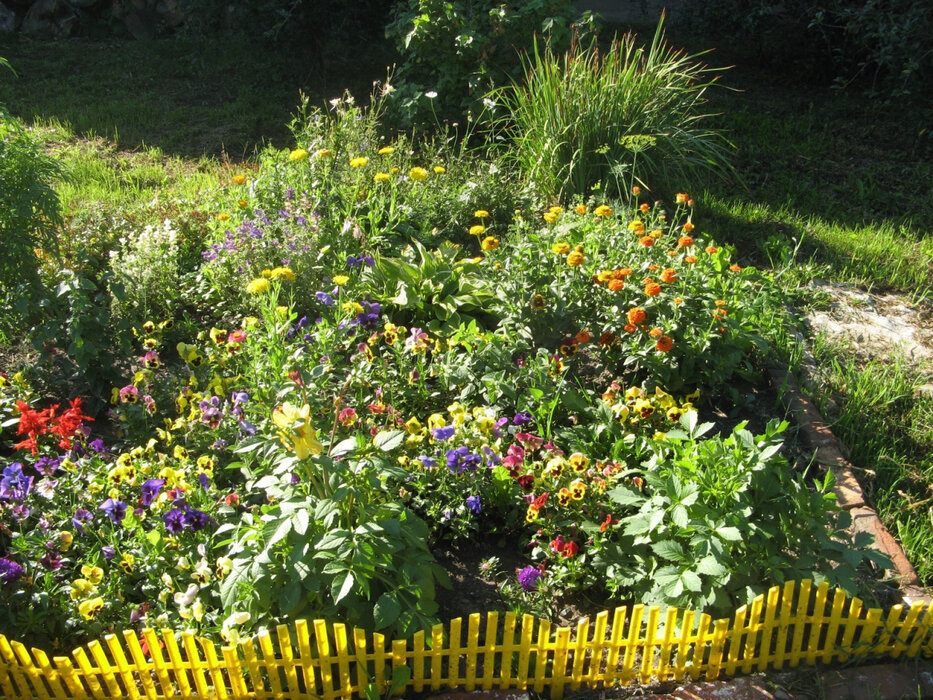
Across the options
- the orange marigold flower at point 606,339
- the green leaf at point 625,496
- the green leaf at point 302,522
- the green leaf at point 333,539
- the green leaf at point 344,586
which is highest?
the orange marigold flower at point 606,339

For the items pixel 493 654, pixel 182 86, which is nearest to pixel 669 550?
pixel 493 654

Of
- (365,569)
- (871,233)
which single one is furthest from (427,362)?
(871,233)

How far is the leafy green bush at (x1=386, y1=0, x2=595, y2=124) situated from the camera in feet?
19.0

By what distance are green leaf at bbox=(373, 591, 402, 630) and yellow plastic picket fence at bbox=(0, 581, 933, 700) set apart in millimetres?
62

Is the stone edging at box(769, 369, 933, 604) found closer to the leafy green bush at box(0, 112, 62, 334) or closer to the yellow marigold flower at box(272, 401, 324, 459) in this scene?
the yellow marigold flower at box(272, 401, 324, 459)

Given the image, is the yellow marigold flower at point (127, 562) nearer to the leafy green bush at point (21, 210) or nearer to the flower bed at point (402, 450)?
the flower bed at point (402, 450)

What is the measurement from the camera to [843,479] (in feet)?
10.3

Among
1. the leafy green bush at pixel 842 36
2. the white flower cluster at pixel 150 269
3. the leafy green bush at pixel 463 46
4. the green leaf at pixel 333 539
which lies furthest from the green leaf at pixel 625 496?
the leafy green bush at pixel 842 36

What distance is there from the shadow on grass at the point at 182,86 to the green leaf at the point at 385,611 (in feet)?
14.4

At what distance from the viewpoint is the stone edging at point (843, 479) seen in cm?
280

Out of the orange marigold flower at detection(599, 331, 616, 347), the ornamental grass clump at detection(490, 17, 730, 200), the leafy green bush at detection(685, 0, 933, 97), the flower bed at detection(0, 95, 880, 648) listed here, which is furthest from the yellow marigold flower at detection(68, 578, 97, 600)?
the leafy green bush at detection(685, 0, 933, 97)

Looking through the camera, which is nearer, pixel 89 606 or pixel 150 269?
pixel 89 606

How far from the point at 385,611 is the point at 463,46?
4587 mm

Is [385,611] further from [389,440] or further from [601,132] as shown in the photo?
[601,132]
